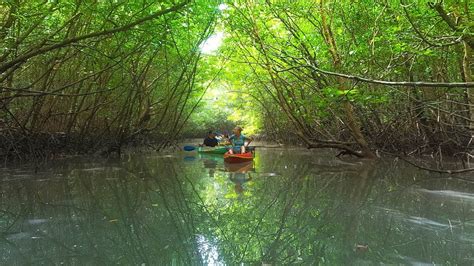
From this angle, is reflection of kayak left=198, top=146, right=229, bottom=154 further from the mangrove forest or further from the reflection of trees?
the reflection of trees

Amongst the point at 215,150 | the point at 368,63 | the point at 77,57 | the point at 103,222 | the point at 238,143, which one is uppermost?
the point at 77,57

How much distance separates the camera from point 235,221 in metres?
4.37

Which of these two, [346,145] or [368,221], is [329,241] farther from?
[346,145]

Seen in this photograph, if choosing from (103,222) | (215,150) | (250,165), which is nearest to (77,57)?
(250,165)

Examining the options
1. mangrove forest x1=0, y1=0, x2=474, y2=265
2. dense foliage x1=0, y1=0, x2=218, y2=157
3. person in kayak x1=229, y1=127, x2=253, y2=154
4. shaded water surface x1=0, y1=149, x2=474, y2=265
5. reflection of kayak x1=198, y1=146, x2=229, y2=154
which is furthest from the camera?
reflection of kayak x1=198, y1=146, x2=229, y2=154

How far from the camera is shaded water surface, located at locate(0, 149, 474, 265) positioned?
3.26m

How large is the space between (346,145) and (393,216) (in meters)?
7.52

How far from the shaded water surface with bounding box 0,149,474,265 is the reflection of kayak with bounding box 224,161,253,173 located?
2.18 metres

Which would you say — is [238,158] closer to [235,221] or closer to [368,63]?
[368,63]

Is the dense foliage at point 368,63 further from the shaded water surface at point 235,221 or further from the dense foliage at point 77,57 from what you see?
the shaded water surface at point 235,221

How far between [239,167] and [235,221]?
619cm

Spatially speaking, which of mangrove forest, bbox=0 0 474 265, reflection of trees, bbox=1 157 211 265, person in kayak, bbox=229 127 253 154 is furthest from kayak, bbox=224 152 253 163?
reflection of trees, bbox=1 157 211 265

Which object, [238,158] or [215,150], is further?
[215,150]

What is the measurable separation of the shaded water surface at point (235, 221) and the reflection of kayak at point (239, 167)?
218cm
